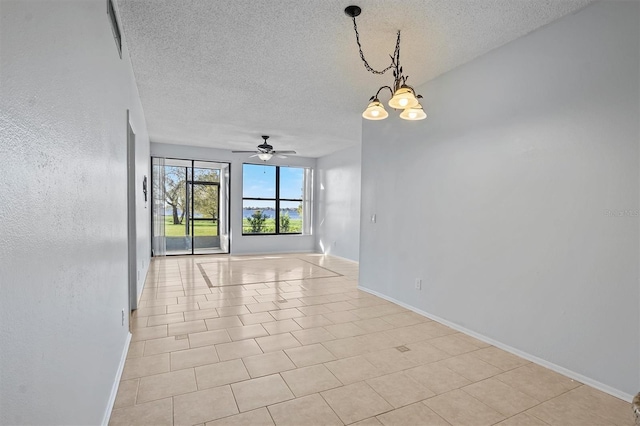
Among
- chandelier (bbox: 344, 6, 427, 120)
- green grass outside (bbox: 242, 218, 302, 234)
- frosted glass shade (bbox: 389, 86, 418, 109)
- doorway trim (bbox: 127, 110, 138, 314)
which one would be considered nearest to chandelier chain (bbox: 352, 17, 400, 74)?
chandelier (bbox: 344, 6, 427, 120)

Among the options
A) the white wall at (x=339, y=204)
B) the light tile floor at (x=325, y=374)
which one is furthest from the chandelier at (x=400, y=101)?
the white wall at (x=339, y=204)

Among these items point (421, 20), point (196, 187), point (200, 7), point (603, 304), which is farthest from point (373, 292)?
point (196, 187)

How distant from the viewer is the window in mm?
9227

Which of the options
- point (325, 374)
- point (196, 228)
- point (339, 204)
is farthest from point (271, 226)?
point (325, 374)

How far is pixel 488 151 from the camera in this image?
10.8 feet

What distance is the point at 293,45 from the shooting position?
317 cm

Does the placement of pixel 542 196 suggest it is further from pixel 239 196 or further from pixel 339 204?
pixel 239 196

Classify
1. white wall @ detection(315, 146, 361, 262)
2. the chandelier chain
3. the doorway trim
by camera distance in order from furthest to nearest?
white wall @ detection(315, 146, 361, 262)
the doorway trim
the chandelier chain

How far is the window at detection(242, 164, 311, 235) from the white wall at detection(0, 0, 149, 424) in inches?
282

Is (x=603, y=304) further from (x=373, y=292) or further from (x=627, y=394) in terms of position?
(x=373, y=292)

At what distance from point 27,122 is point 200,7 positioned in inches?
85.8

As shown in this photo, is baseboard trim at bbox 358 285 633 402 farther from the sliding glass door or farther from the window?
the sliding glass door

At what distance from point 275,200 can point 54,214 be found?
8.49 metres

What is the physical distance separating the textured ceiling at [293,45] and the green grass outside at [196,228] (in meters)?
3.83
